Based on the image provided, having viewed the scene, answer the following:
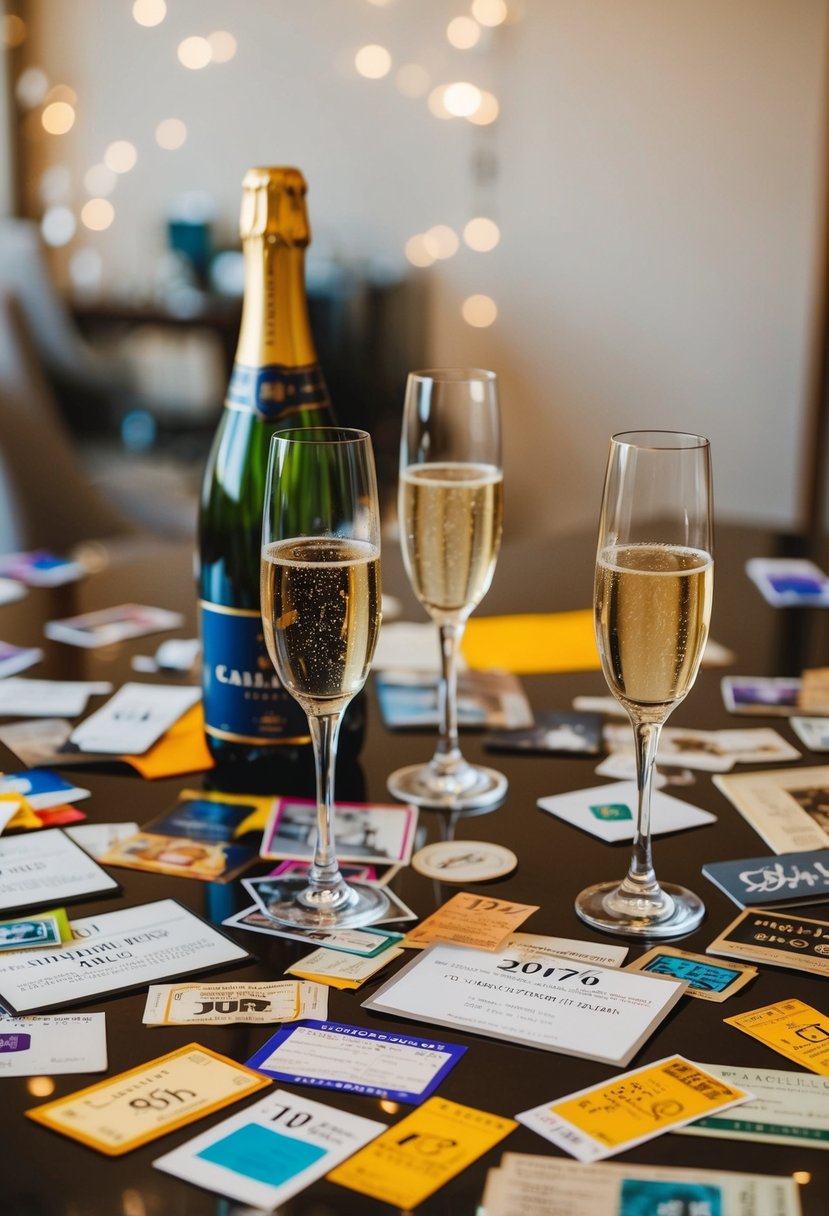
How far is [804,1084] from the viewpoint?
0.63 m

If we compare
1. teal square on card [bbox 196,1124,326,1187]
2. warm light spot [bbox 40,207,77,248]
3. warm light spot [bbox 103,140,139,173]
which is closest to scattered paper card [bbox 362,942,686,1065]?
teal square on card [bbox 196,1124,326,1187]

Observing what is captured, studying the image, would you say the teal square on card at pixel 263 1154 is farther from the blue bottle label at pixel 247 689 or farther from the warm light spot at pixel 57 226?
the warm light spot at pixel 57 226

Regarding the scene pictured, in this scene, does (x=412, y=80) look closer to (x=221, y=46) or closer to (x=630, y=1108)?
(x=221, y=46)

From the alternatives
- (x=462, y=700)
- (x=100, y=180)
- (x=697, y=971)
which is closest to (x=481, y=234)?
(x=100, y=180)

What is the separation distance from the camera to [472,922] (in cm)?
80

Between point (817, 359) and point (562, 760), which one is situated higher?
point (817, 359)

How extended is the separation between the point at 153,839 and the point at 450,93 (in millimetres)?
4269

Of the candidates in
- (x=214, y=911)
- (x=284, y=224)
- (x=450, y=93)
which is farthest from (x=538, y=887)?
→ (x=450, y=93)

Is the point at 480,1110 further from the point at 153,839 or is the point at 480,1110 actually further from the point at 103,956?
the point at 153,839

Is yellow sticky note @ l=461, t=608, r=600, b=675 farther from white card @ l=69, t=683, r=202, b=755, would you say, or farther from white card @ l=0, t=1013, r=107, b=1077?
white card @ l=0, t=1013, r=107, b=1077

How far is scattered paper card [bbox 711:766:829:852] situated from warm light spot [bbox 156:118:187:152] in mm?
4878

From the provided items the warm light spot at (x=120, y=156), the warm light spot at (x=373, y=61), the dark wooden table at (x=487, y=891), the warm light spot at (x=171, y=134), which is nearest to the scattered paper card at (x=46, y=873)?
the dark wooden table at (x=487, y=891)

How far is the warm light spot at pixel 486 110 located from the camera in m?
4.59

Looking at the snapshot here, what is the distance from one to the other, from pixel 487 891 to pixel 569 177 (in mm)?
4032
